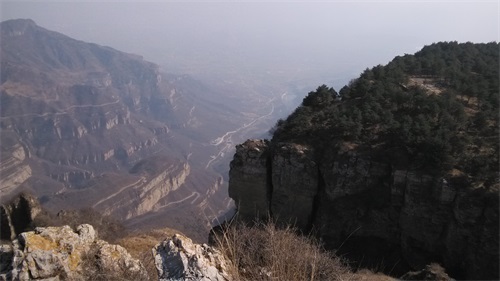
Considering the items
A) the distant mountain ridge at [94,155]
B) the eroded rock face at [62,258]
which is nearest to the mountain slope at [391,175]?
the eroded rock face at [62,258]

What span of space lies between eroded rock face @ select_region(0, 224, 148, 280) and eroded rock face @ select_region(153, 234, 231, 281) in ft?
2.86

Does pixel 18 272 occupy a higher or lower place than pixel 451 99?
lower

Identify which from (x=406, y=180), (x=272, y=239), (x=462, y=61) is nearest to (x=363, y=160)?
(x=406, y=180)

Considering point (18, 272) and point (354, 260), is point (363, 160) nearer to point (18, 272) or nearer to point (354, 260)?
point (354, 260)

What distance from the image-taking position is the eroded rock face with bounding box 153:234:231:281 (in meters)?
7.94

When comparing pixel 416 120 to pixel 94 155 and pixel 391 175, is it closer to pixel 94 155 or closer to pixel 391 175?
pixel 391 175

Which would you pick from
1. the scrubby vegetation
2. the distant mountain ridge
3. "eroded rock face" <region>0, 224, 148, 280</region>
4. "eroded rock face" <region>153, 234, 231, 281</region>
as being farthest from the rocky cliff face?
the distant mountain ridge

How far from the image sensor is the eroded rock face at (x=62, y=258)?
8.84 metres

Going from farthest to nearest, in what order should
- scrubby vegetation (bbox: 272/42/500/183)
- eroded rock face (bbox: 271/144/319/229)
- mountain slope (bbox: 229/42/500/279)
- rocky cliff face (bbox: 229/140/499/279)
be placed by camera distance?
eroded rock face (bbox: 271/144/319/229)
scrubby vegetation (bbox: 272/42/500/183)
mountain slope (bbox: 229/42/500/279)
rocky cliff face (bbox: 229/140/499/279)

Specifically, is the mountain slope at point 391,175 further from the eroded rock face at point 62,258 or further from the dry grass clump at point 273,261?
the eroded rock face at point 62,258

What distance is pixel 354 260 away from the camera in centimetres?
1941

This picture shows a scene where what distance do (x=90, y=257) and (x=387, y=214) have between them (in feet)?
48.4

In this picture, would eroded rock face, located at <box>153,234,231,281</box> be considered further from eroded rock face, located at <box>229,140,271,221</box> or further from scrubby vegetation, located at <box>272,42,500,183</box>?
scrubby vegetation, located at <box>272,42,500,183</box>

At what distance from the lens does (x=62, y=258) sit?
924 cm
